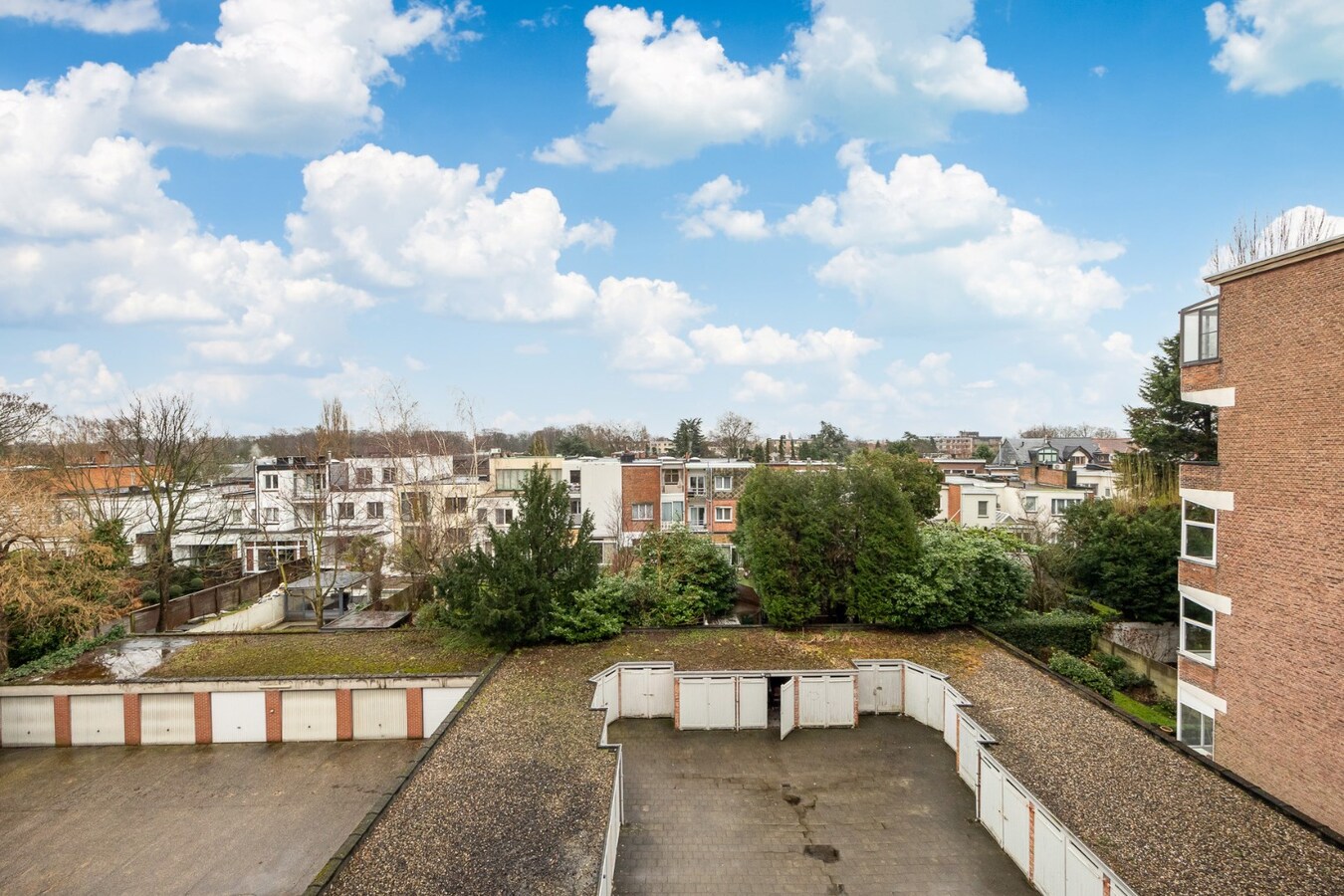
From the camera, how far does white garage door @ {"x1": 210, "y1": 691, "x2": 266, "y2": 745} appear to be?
1648cm

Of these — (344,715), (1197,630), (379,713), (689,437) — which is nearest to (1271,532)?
(1197,630)

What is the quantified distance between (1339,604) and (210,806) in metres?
20.4

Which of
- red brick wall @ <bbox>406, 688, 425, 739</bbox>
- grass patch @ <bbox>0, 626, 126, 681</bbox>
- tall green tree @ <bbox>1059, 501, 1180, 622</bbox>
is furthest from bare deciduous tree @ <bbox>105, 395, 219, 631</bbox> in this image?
tall green tree @ <bbox>1059, 501, 1180, 622</bbox>

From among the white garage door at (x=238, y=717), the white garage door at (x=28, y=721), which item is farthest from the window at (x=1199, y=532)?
the white garage door at (x=28, y=721)

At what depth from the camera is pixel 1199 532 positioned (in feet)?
46.2

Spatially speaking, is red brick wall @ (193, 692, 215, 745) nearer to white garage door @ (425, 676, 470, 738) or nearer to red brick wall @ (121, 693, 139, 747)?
red brick wall @ (121, 693, 139, 747)

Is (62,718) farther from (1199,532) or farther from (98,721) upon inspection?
(1199,532)

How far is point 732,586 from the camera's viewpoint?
22.3 metres

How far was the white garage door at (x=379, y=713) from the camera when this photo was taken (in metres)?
16.6

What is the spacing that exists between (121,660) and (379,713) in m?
7.71

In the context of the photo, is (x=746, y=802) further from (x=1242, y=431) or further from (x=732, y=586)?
(x=1242, y=431)

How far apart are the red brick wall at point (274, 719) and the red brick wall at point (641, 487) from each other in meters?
22.8

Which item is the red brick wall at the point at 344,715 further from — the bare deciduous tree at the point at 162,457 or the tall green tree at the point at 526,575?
the bare deciduous tree at the point at 162,457

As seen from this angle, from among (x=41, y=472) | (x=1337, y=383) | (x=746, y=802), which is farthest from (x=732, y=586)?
(x=41, y=472)
